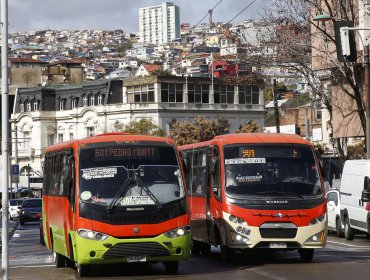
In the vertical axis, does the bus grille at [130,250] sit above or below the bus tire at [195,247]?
above

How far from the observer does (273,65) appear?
42250 millimetres

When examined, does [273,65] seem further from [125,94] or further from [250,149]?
[125,94]

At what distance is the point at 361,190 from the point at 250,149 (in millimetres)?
9181

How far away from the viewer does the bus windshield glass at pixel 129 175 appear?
19484 millimetres

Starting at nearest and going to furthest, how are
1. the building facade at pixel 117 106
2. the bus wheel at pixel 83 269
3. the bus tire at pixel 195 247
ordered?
the bus wheel at pixel 83 269
the bus tire at pixel 195 247
the building facade at pixel 117 106

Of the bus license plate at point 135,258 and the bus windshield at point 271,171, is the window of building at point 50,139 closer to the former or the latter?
the bus windshield at point 271,171

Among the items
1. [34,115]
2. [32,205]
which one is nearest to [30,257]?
[32,205]

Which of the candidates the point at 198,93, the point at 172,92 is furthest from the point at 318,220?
the point at 198,93

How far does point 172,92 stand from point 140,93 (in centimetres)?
313

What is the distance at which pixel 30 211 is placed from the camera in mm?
58719

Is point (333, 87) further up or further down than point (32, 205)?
further up

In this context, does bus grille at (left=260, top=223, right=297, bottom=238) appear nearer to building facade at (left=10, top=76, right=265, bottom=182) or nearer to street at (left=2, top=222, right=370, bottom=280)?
street at (left=2, top=222, right=370, bottom=280)

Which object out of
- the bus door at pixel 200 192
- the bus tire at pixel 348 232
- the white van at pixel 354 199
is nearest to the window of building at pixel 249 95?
the white van at pixel 354 199

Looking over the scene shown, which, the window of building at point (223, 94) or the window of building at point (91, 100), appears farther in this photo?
the window of building at point (91, 100)
